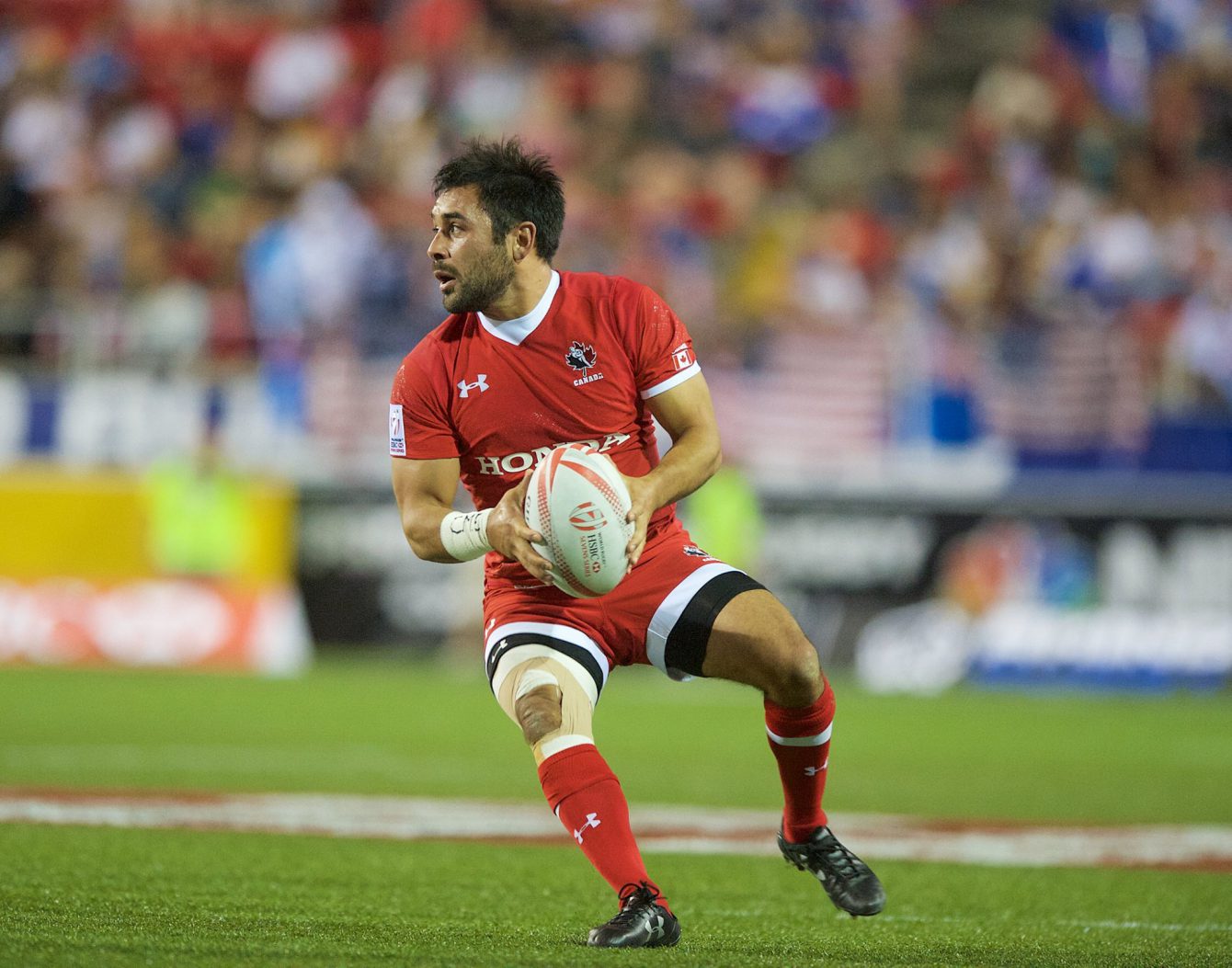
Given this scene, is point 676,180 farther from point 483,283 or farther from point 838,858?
point 838,858

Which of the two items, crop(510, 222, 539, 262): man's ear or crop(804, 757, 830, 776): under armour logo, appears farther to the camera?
crop(804, 757, 830, 776): under armour logo

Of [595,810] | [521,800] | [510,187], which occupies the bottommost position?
[521,800]

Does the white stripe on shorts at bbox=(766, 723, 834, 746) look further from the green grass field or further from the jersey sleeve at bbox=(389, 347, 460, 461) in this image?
the jersey sleeve at bbox=(389, 347, 460, 461)

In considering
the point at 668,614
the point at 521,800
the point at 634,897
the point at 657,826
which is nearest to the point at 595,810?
the point at 634,897

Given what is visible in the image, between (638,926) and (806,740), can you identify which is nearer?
(638,926)

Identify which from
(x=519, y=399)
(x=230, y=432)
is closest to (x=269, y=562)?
(x=230, y=432)

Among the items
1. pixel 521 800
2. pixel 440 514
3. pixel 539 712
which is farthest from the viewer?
pixel 521 800

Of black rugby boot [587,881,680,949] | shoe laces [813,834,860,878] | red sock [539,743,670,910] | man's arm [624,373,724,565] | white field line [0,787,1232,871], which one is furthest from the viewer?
white field line [0,787,1232,871]

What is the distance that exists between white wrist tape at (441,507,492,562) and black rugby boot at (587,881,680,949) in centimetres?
98

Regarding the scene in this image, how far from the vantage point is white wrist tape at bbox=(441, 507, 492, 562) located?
502 cm

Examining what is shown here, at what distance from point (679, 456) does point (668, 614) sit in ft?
1.46

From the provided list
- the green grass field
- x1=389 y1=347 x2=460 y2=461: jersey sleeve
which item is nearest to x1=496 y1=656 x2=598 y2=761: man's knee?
the green grass field

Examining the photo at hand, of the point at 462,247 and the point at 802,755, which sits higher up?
the point at 462,247

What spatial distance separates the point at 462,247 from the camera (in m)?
5.21
